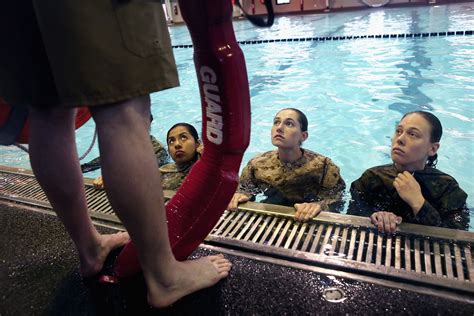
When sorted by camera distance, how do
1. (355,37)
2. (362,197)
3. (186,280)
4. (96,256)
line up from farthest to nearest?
1. (355,37)
2. (362,197)
3. (96,256)
4. (186,280)

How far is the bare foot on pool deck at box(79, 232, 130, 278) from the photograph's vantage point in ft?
5.08

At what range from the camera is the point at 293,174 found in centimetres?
320

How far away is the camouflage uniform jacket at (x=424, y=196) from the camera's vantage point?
7.71ft

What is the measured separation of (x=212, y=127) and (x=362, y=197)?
6.09 ft

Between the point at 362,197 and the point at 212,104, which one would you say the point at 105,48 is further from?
the point at 362,197

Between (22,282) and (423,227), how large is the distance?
5.89 feet

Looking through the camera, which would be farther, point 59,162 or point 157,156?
point 157,156

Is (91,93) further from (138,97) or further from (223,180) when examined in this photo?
(223,180)

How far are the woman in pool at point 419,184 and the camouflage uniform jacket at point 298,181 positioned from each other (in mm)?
459

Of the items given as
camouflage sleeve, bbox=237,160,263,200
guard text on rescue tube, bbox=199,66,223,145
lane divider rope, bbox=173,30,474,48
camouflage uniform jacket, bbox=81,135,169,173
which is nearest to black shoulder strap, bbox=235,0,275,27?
guard text on rescue tube, bbox=199,66,223,145

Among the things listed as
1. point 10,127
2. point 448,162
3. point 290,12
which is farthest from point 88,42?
point 290,12

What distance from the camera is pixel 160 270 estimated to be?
4.13 ft

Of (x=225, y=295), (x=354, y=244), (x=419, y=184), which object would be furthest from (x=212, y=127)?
(x=419, y=184)

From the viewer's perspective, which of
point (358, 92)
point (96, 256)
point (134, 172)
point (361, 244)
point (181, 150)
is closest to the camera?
point (134, 172)
